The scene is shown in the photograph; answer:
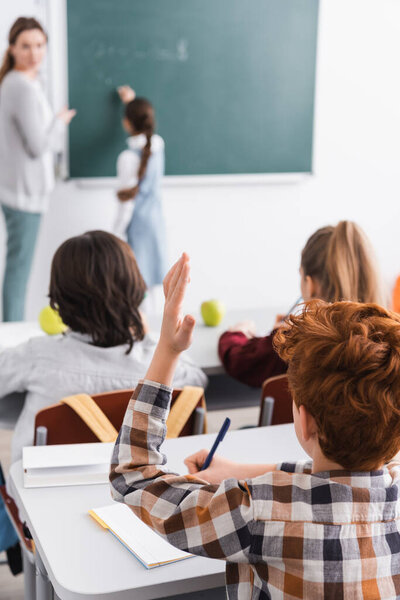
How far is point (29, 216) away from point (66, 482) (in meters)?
3.11

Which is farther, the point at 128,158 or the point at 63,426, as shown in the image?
the point at 128,158

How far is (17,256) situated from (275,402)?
8.95 ft

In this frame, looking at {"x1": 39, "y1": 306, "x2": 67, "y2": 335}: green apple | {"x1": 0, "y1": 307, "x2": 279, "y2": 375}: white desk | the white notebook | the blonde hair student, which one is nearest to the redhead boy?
the white notebook

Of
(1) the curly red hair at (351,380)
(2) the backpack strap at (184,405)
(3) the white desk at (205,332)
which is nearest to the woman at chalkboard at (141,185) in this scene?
(3) the white desk at (205,332)

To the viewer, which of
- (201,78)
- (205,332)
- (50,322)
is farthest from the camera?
(201,78)

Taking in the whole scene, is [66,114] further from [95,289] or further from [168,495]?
[168,495]

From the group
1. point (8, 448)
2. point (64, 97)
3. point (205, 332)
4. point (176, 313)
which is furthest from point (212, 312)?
point (64, 97)

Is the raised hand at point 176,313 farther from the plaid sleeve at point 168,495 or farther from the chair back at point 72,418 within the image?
the chair back at point 72,418

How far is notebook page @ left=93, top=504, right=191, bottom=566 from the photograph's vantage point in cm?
126

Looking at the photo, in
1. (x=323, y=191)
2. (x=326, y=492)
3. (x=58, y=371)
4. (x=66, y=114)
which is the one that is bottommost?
(x=58, y=371)

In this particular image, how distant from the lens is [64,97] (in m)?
4.50

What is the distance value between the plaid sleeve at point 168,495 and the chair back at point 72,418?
2.20 ft

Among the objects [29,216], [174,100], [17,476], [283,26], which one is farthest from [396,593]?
[283,26]

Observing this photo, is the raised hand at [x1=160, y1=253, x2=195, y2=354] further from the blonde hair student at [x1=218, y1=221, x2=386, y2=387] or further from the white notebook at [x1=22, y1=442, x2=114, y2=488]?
the blonde hair student at [x1=218, y1=221, x2=386, y2=387]
